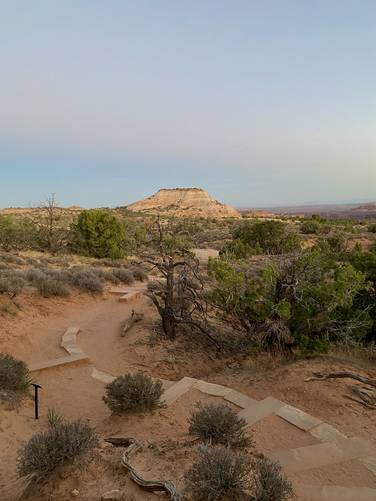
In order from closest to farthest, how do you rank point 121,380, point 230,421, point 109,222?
point 230,421, point 121,380, point 109,222

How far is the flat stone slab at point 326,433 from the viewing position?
468cm

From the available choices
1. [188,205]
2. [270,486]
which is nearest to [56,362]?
Answer: [270,486]

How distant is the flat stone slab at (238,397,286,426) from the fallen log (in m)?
5.07

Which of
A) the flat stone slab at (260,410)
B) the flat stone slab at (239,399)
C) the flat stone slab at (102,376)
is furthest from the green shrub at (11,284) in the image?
the flat stone slab at (260,410)

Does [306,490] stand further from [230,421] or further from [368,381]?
[368,381]

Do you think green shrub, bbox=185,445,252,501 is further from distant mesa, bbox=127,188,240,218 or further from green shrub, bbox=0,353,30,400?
distant mesa, bbox=127,188,240,218

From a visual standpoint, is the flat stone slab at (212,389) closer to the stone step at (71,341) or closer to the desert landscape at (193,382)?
the desert landscape at (193,382)

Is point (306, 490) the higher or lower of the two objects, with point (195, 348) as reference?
→ higher

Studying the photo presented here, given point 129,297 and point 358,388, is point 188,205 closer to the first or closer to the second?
point 129,297

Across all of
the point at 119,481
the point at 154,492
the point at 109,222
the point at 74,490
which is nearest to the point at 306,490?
the point at 154,492

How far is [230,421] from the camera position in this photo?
4504mm

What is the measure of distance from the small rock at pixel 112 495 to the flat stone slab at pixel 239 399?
274 cm

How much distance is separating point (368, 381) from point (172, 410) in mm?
3120

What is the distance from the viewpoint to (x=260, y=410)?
5574 mm
